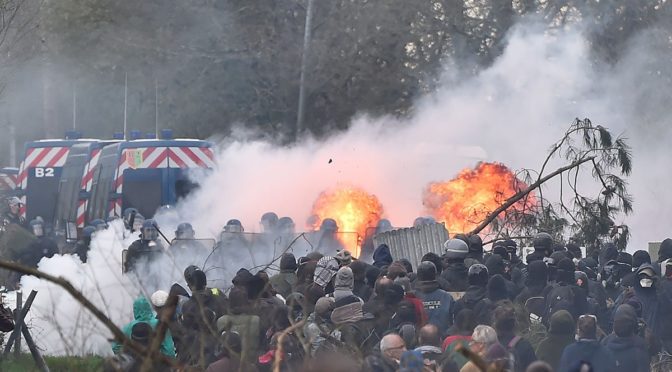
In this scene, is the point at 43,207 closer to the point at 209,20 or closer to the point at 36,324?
the point at 209,20

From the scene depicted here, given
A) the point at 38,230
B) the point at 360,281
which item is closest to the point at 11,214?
the point at 38,230

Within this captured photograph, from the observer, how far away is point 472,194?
19.1 meters

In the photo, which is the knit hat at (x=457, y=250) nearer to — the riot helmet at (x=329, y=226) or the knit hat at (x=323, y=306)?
the knit hat at (x=323, y=306)

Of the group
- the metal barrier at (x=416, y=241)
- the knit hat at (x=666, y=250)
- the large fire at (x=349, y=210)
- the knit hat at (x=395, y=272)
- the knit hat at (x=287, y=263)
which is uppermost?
the large fire at (x=349, y=210)

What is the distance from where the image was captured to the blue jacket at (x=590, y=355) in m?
8.44

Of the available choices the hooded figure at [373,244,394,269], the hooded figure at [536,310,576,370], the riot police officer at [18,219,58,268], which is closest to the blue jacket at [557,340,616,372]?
the hooded figure at [536,310,576,370]

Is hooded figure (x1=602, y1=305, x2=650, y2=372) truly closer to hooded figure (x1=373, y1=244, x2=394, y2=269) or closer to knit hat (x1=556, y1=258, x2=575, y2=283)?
knit hat (x1=556, y1=258, x2=575, y2=283)

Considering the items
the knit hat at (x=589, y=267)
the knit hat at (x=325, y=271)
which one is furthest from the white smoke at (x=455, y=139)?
the knit hat at (x=325, y=271)

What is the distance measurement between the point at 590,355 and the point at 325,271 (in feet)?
14.1

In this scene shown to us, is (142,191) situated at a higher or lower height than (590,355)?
higher

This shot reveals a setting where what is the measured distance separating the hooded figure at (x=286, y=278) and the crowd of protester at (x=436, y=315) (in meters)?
0.01

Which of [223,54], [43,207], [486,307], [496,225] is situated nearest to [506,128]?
[223,54]

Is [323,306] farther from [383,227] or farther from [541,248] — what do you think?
[383,227]

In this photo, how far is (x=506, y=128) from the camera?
2770 cm
